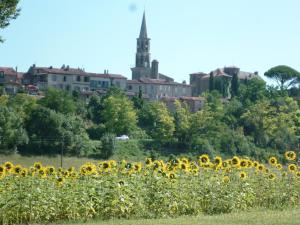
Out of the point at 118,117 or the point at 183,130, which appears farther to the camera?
the point at 118,117

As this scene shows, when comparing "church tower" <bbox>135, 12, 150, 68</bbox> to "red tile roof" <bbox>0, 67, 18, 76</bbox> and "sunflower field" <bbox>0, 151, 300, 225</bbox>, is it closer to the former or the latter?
"red tile roof" <bbox>0, 67, 18, 76</bbox>

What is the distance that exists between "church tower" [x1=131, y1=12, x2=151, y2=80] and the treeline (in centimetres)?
5513

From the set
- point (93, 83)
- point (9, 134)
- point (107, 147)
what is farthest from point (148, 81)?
point (9, 134)

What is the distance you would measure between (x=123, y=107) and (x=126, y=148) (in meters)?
9.66

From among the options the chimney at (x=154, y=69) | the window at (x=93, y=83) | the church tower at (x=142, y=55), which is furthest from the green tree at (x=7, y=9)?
the church tower at (x=142, y=55)

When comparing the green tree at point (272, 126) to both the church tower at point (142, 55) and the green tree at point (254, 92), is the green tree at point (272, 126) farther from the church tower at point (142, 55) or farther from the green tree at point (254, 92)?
the church tower at point (142, 55)

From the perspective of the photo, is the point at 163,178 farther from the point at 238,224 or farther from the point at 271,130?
the point at 271,130

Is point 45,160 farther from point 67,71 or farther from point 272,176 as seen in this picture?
point 67,71

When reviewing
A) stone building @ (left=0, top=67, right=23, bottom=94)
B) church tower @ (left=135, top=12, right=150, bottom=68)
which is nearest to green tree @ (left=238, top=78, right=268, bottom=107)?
stone building @ (left=0, top=67, right=23, bottom=94)

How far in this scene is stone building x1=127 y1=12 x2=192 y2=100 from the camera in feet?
351

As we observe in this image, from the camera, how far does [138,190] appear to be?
10234mm

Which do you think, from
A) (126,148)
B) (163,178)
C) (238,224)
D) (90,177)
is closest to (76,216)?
(90,177)

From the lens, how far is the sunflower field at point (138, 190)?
9461 mm

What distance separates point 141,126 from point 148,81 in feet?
124
